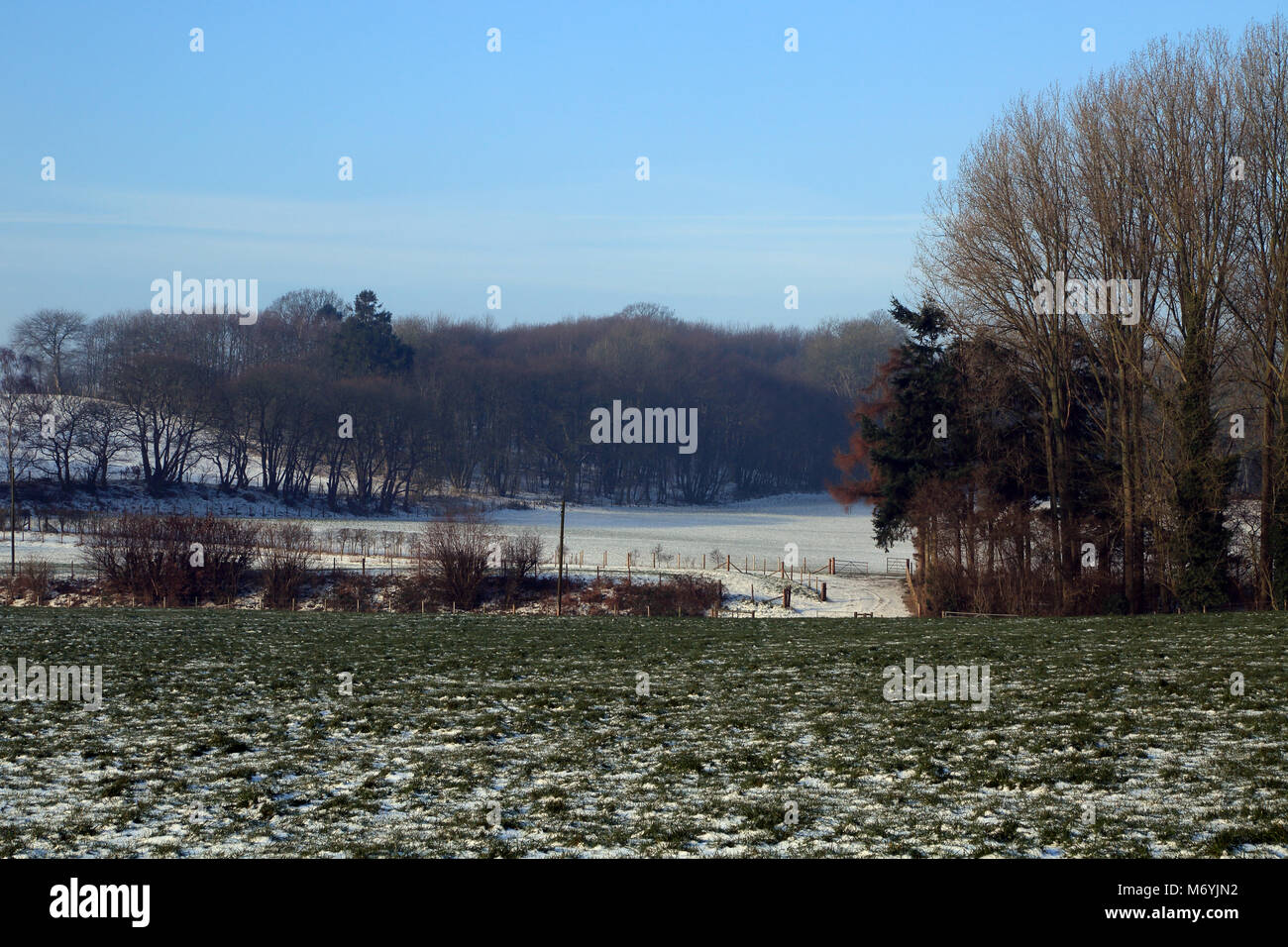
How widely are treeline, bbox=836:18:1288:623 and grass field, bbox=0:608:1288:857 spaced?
16.0 meters

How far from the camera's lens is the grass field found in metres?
8.39

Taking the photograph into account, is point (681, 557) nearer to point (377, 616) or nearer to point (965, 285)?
point (965, 285)

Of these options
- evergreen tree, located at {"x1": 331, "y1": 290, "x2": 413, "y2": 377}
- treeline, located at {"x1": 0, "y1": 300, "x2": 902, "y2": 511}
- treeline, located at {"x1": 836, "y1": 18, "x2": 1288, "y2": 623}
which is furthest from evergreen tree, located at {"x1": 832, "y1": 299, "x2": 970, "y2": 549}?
evergreen tree, located at {"x1": 331, "y1": 290, "x2": 413, "y2": 377}

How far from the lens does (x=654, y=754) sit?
11055 mm

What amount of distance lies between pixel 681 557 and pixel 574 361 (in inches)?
2905

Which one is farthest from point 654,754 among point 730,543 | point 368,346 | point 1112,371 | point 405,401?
point 368,346

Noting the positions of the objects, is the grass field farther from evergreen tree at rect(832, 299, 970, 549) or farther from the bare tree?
the bare tree

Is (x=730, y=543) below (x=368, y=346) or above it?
below

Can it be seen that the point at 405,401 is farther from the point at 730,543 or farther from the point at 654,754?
the point at 654,754

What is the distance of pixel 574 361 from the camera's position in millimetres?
130750

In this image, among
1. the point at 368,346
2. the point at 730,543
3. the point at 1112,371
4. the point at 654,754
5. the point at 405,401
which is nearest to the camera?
the point at 654,754

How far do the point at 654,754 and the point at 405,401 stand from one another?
8884 cm

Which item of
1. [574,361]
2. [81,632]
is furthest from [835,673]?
[574,361]

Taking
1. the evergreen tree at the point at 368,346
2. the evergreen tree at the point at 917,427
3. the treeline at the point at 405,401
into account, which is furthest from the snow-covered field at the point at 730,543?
the evergreen tree at the point at 368,346
